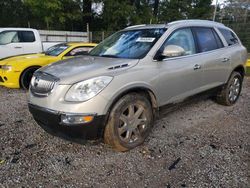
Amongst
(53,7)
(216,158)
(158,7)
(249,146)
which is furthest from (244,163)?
(158,7)

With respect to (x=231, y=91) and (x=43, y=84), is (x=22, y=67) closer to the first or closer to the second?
(x=43, y=84)

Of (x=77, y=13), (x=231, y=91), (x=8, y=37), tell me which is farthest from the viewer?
(x=77, y=13)

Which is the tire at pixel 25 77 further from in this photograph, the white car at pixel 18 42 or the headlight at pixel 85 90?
the headlight at pixel 85 90

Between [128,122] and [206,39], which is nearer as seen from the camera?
[128,122]

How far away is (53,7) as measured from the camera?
17.9 meters

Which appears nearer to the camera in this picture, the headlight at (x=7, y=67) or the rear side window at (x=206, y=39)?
the rear side window at (x=206, y=39)

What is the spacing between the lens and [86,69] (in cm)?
318

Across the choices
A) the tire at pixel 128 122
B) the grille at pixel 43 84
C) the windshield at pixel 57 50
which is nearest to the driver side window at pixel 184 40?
the tire at pixel 128 122

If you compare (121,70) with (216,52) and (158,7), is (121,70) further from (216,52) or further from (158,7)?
(158,7)

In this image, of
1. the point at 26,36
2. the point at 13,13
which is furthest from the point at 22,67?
the point at 13,13

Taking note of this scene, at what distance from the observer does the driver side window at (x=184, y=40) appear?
3900 millimetres

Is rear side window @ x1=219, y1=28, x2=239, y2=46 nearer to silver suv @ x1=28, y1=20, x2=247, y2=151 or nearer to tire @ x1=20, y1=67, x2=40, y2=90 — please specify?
silver suv @ x1=28, y1=20, x2=247, y2=151

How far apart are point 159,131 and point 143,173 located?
1.26m

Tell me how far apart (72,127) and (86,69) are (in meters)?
0.75
